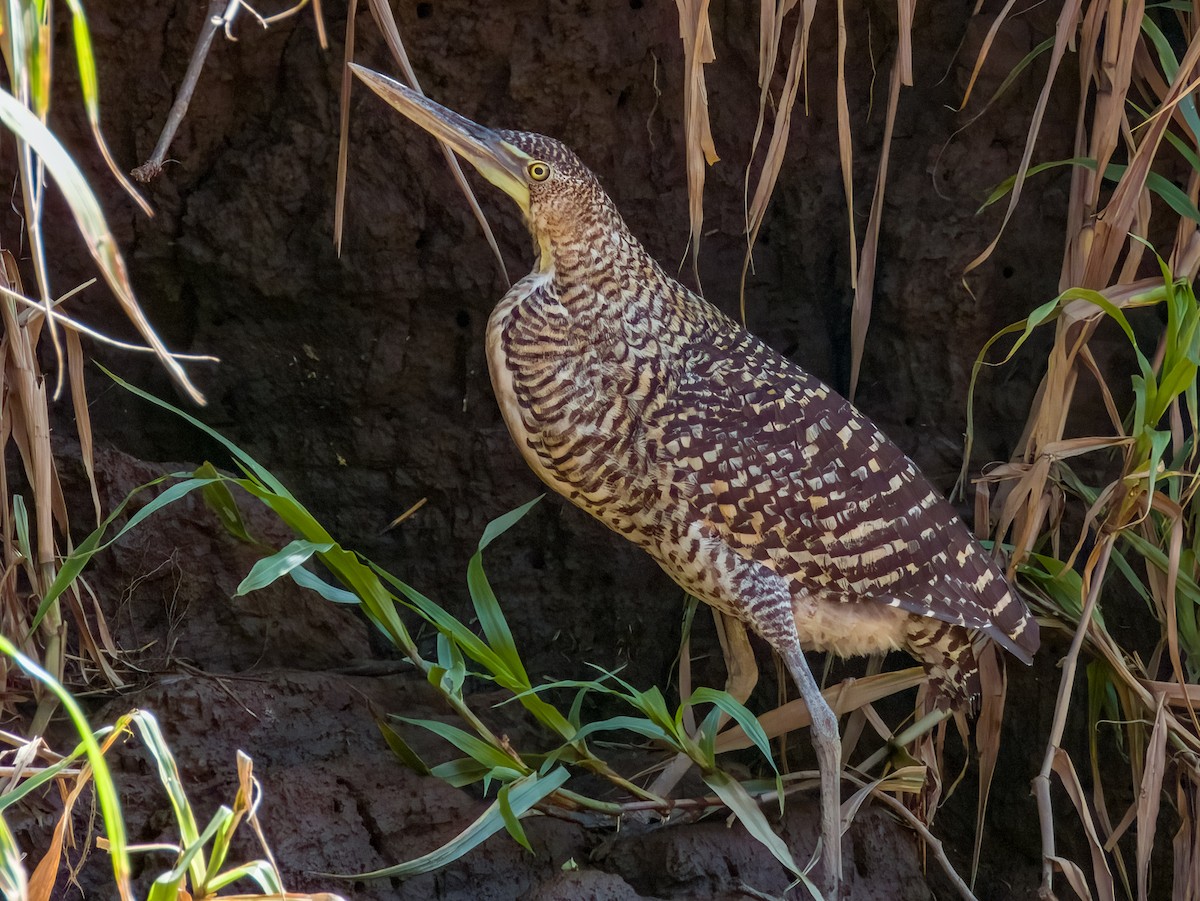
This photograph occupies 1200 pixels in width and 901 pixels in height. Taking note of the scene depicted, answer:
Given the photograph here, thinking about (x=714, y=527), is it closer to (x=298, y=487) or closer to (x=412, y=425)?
(x=412, y=425)

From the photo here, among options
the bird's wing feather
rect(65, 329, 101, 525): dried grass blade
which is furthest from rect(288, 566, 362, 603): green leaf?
the bird's wing feather

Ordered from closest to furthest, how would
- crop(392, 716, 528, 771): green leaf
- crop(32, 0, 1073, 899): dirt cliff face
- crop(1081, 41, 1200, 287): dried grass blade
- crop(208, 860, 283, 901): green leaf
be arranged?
crop(208, 860, 283, 901): green leaf, crop(392, 716, 528, 771): green leaf, crop(1081, 41, 1200, 287): dried grass blade, crop(32, 0, 1073, 899): dirt cliff face

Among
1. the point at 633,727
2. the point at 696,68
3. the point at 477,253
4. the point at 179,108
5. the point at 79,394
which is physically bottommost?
the point at 633,727

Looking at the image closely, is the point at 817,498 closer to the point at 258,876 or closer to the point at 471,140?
the point at 471,140

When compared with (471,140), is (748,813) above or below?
below

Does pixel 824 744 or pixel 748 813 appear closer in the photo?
pixel 748 813

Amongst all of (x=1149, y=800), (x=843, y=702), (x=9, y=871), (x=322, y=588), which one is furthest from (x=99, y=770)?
(x=1149, y=800)

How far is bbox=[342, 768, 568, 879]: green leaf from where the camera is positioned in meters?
2.43

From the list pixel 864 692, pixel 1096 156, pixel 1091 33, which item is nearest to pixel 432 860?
pixel 864 692

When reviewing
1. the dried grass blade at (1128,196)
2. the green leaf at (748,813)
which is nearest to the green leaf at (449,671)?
the green leaf at (748,813)

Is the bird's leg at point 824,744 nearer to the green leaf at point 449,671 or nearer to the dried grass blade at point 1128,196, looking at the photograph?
the green leaf at point 449,671

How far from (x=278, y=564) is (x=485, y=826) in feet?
2.29

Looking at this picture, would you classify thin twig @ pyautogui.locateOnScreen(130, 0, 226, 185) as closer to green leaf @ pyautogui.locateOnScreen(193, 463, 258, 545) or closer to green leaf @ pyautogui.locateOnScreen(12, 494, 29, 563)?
green leaf @ pyautogui.locateOnScreen(193, 463, 258, 545)

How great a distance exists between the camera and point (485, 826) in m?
2.51
